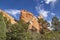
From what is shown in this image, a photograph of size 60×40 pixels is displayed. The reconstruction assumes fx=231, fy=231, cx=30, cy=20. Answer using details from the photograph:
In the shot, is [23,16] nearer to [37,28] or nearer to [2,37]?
[37,28]

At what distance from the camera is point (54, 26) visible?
111125mm

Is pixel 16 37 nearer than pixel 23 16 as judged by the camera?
Yes

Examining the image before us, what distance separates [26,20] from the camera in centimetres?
12388

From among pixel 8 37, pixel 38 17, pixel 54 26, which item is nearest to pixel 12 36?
pixel 8 37

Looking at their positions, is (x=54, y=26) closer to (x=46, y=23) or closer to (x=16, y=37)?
(x=46, y=23)

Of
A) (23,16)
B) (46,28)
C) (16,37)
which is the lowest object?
(16,37)

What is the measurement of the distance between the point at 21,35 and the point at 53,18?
59665 millimetres

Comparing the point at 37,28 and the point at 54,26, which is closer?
the point at 54,26

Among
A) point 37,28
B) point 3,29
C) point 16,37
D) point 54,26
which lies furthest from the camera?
point 37,28

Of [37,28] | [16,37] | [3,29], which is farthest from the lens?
[37,28]

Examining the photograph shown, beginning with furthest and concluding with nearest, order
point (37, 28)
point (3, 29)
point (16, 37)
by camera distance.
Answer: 1. point (37, 28)
2. point (3, 29)
3. point (16, 37)

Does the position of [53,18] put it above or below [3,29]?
above

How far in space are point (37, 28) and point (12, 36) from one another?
6441 cm

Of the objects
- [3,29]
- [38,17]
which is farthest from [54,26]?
[3,29]
